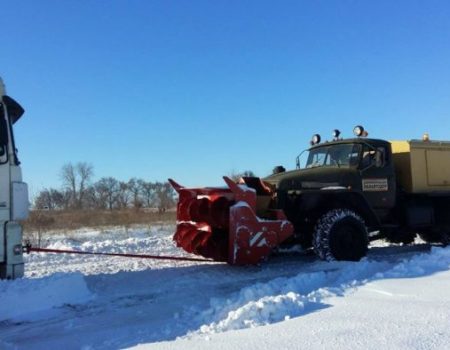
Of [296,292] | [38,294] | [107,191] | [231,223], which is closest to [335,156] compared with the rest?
[231,223]

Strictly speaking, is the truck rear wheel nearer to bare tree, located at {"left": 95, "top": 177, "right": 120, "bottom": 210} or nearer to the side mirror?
the side mirror

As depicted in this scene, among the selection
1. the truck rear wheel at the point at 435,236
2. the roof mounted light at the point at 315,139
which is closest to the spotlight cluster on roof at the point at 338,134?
the roof mounted light at the point at 315,139

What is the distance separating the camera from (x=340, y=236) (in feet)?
33.0

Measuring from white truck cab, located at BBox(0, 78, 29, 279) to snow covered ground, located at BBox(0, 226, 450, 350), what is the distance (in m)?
0.29

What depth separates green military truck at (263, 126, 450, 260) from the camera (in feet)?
33.2

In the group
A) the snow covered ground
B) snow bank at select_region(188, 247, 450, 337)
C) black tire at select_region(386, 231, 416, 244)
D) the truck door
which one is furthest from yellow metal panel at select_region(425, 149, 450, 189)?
the snow covered ground

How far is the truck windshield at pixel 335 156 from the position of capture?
11109 mm

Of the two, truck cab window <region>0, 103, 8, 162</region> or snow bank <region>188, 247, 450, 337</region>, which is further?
truck cab window <region>0, 103, 8, 162</region>

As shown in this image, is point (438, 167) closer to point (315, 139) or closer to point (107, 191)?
point (315, 139)

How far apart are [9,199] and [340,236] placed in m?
5.97

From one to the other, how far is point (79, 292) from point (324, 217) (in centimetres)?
478

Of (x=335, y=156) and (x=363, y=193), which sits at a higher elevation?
(x=335, y=156)

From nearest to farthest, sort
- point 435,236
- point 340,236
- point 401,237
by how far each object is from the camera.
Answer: point 340,236, point 401,237, point 435,236

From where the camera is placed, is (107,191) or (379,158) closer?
(379,158)
